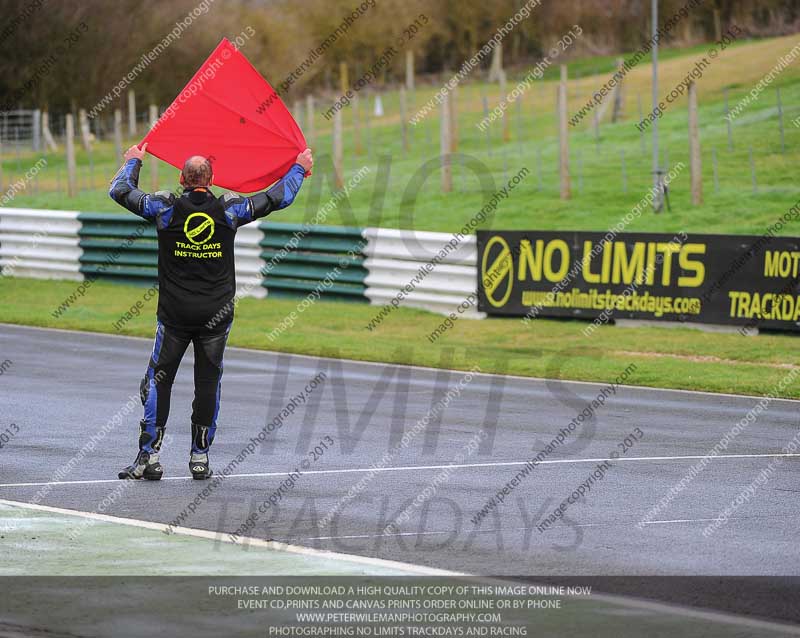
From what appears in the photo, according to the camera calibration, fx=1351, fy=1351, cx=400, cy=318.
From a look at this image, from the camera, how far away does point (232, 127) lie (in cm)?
959

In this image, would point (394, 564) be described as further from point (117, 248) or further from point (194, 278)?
point (117, 248)

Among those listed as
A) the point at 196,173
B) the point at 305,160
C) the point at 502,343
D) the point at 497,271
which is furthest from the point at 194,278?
the point at 497,271

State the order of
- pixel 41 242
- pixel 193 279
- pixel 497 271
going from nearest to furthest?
pixel 193 279
pixel 497 271
pixel 41 242

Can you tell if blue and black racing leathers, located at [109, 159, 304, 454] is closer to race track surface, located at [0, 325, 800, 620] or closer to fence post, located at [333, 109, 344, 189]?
race track surface, located at [0, 325, 800, 620]

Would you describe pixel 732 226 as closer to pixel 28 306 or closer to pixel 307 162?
pixel 28 306

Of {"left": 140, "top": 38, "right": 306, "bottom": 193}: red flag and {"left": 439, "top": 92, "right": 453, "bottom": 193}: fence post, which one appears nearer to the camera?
{"left": 140, "top": 38, "right": 306, "bottom": 193}: red flag

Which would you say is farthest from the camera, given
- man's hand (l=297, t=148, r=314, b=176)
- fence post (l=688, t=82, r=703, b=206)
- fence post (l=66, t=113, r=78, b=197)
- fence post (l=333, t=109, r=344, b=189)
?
fence post (l=66, t=113, r=78, b=197)

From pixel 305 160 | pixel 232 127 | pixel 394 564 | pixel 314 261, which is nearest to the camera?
pixel 394 564

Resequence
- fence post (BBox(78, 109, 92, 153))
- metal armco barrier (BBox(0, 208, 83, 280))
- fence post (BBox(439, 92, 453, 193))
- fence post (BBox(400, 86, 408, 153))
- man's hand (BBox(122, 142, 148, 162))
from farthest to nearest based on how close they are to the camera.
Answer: fence post (BBox(78, 109, 92, 153)), fence post (BBox(400, 86, 408, 153)), fence post (BBox(439, 92, 453, 193)), metal armco barrier (BBox(0, 208, 83, 280)), man's hand (BBox(122, 142, 148, 162))

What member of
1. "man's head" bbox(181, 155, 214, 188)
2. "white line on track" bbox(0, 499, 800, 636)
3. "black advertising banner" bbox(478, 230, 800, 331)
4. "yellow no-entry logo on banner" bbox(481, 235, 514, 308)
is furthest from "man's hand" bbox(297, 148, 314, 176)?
"yellow no-entry logo on banner" bbox(481, 235, 514, 308)

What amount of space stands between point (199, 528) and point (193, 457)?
154 cm

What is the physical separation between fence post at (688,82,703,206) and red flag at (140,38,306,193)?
1767 centimetres

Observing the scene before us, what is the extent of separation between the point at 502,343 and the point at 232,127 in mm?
9937

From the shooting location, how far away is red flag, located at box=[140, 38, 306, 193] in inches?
373
